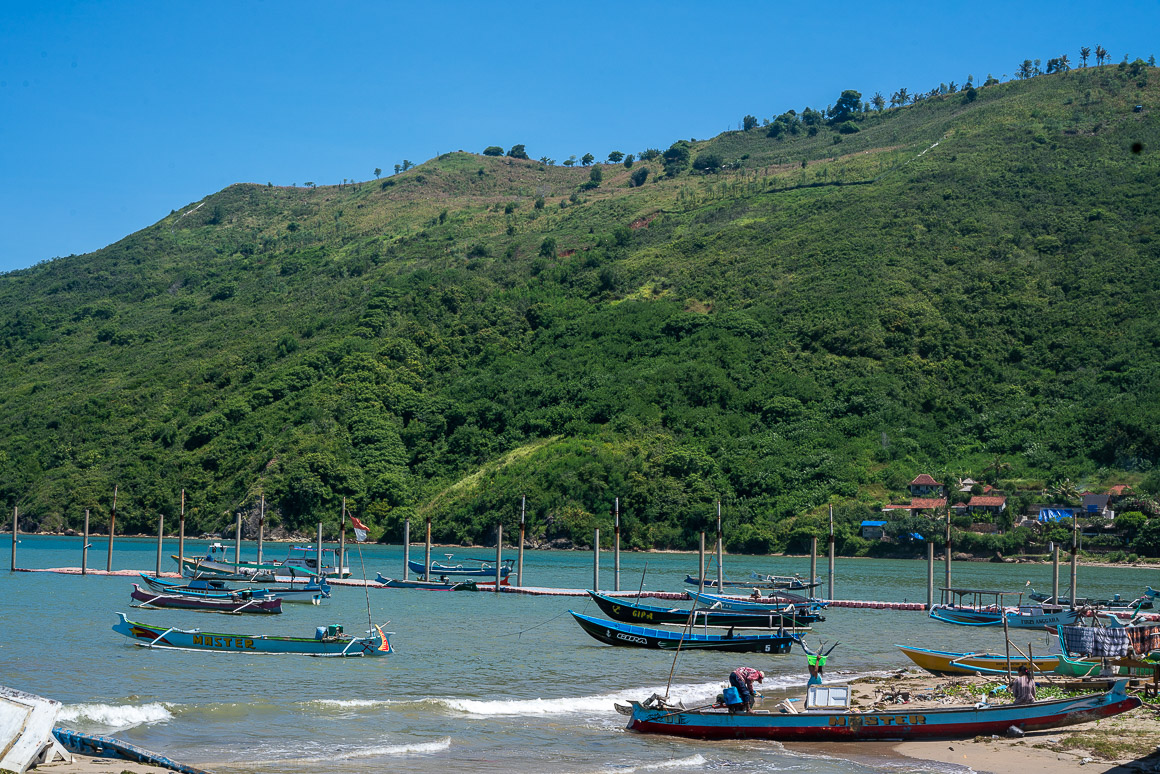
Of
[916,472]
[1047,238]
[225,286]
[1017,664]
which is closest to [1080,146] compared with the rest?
[1047,238]

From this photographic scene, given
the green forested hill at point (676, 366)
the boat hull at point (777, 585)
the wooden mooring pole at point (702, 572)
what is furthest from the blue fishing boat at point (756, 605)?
the green forested hill at point (676, 366)

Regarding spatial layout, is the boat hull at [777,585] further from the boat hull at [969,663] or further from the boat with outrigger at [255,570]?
the boat hull at [969,663]

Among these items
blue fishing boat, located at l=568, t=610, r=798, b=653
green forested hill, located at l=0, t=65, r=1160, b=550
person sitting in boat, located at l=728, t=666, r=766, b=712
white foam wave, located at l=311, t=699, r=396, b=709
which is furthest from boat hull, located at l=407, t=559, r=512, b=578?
person sitting in boat, located at l=728, t=666, r=766, b=712

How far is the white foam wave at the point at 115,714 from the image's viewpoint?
2428 centimetres

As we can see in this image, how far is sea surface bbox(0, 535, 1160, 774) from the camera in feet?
71.4

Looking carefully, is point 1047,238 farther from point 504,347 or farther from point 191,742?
point 191,742

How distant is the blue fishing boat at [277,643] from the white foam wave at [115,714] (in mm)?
8698

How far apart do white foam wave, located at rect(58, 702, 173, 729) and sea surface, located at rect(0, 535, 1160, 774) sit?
6 cm

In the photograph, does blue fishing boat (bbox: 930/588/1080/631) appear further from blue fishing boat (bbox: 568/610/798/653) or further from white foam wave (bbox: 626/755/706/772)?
white foam wave (bbox: 626/755/706/772)

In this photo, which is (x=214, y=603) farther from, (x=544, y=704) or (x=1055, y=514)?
(x=1055, y=514)

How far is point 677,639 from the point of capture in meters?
37.4

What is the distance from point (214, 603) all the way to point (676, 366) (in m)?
83.8

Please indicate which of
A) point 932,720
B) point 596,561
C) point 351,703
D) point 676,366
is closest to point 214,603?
point 596,561

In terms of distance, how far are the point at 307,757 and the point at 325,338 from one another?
5139 inches
